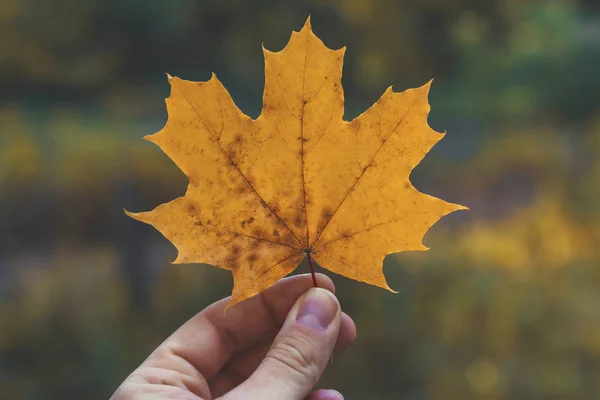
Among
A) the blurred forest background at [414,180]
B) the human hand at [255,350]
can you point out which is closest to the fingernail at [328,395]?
the human hand at [255,350]

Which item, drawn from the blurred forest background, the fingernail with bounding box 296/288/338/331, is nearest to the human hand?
the fingernail with bounding box 296/288/338/331

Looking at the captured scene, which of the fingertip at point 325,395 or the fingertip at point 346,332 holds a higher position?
the fingertip at point 346,332

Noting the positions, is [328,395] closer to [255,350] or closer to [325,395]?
[325,395]

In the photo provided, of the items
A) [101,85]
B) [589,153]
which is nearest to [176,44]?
[101,85]

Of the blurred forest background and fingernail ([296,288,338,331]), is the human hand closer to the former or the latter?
fingernail ([296,288,338,331])

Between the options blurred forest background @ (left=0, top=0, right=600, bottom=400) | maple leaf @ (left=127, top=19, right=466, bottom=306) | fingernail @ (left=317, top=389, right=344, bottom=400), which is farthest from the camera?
blurred forest background @ (left=0, top=0, right=600, bottom=400)

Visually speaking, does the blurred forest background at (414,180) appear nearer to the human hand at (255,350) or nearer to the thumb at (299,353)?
the human hand at (255,350)

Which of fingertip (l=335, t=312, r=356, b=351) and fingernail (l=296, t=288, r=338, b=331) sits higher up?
fingertip (l=335, t=312, r=356, b=351)

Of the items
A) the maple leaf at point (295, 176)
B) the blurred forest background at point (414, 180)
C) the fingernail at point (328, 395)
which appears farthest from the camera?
the blurred forest background at point (414, 180)
